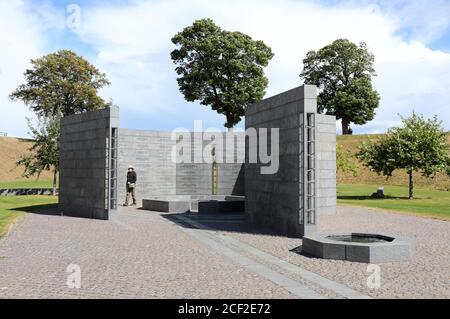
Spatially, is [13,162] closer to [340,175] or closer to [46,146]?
[46,146]

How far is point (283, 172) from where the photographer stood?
1453 centimetres

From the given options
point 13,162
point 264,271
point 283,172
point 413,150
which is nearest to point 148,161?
point 283,172

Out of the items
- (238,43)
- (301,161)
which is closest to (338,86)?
(238,43)

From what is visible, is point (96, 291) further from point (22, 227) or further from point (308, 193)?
point (22, 227)

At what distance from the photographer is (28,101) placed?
2303 inches

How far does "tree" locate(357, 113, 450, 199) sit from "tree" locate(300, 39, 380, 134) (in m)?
28.9

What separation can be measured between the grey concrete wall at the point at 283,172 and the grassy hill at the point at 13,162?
4013cm

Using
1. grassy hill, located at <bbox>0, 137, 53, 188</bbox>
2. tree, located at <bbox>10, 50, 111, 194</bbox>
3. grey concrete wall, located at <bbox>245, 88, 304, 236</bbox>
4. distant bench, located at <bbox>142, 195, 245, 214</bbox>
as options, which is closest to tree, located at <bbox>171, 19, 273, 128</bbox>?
tree, located at <bbox>10, 50, 111, 194</bbox>

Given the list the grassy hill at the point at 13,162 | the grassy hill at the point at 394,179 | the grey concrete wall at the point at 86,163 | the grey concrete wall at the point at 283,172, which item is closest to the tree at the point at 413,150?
the grassy hill at the point at 394,179

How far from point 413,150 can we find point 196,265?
79.6 feet

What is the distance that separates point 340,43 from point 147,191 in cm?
4517

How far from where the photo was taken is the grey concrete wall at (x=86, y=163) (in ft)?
59.9

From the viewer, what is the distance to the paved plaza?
7383 mm

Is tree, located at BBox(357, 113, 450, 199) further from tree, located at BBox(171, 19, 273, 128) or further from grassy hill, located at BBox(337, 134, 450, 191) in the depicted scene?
tree, located at BBox(171, 19, 273, 128)
